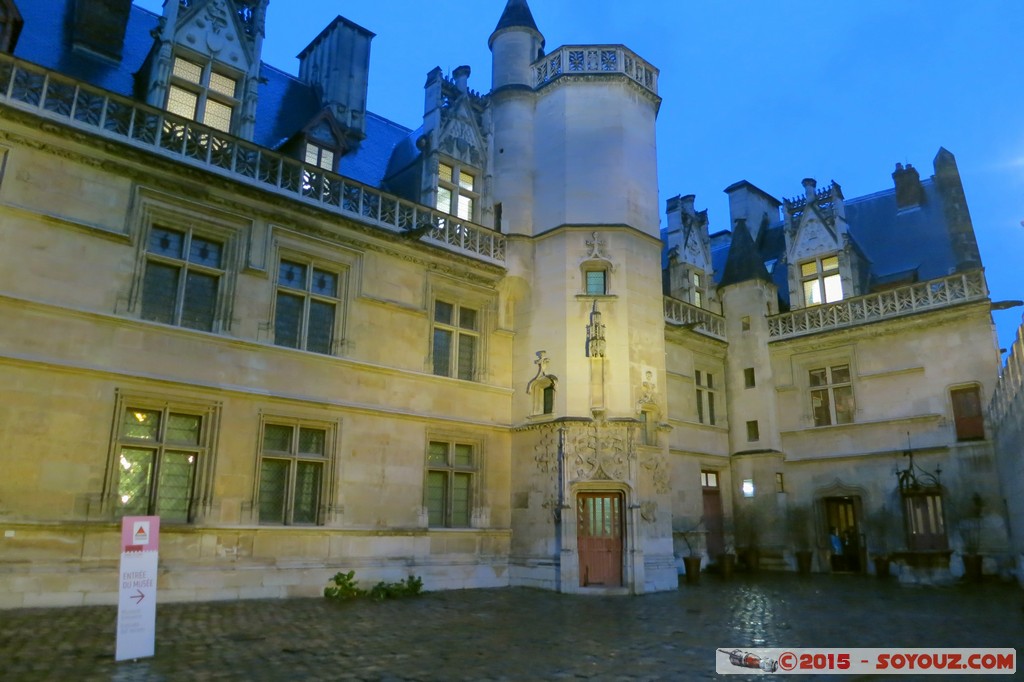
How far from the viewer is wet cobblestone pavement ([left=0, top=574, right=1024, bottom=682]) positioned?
248 inches

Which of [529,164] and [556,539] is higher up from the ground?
[529,164]

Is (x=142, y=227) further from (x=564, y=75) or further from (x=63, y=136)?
(x=564, y=75)

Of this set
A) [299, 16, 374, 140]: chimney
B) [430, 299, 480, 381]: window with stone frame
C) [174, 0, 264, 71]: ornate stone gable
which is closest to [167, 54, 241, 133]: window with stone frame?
[174, 0, 264, 71]: ornate stone gable

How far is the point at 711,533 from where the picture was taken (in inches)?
762

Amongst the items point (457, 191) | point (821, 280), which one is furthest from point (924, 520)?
point (457, 191)

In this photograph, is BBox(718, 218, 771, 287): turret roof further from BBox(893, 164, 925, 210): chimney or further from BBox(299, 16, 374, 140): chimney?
BBox(299, 16, 374, 140): chimney

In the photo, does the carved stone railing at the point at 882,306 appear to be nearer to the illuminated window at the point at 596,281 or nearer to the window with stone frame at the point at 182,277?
the illuminated window at the point at 596,281

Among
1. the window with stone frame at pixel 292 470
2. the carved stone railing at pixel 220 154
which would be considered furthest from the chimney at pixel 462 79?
the window with stone frame at pixel 292 470

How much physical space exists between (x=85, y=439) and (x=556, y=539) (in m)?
8.53

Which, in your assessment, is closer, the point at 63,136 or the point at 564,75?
the point at 63,136

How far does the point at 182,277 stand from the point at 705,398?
14.5 metres

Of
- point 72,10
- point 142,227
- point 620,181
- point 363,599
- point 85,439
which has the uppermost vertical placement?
point 72,10

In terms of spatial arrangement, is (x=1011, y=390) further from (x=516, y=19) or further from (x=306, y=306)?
(x=516, y=19)

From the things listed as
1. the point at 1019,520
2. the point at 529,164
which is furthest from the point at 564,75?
the point at 1019,520
